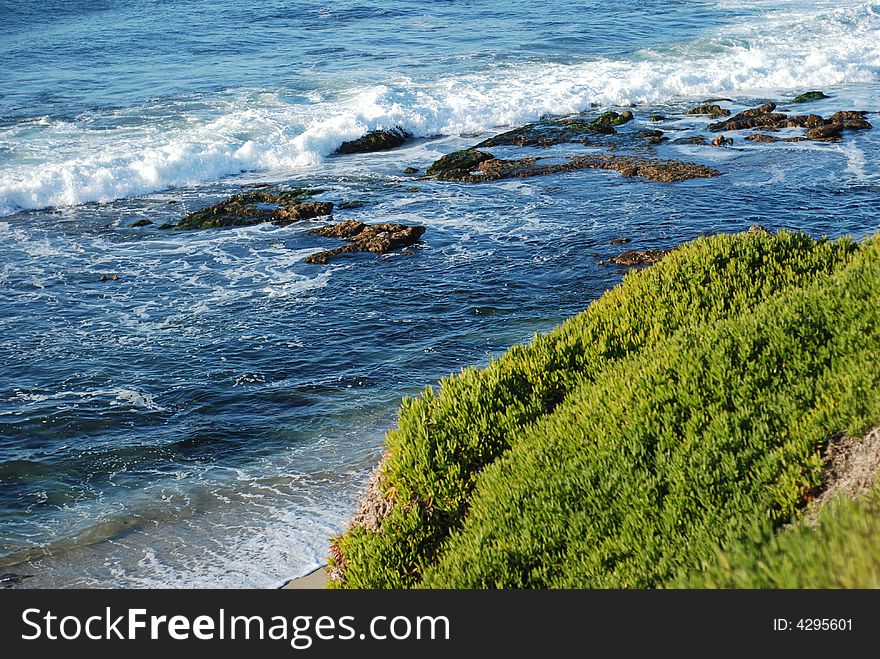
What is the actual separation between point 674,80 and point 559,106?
7648 millimetres

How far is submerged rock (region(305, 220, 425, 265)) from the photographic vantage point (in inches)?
800

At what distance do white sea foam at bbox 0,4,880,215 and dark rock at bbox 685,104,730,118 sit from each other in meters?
4.01

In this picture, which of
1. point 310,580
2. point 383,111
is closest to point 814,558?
point 310,580

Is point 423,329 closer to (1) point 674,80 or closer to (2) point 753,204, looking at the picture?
(2) point 753,204

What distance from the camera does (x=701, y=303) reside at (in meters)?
8.58

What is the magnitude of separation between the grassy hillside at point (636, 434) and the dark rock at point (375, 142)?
24.4 m

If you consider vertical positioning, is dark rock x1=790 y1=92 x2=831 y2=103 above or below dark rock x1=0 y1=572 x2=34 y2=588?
above

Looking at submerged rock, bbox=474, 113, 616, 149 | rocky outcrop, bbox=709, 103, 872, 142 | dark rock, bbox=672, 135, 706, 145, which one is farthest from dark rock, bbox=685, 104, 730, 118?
submerged rock, bbox=474, 113, 616, 149

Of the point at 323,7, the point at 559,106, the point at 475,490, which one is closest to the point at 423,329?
the point at 475,490

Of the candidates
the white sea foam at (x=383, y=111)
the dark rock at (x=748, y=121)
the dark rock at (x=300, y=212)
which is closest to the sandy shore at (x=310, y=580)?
the dark rock at (x=300, y=212)

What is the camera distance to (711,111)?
111 ft

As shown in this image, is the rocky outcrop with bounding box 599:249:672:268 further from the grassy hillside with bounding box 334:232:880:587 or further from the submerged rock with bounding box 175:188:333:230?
the grassy hillside with bounding box 334:232:880:587

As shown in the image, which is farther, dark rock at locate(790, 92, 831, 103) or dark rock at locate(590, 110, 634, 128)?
dark rock at locate(790, 92, 831, 103)

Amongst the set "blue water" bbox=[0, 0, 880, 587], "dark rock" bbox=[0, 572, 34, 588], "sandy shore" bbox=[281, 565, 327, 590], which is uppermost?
"blue water" bbox=[0, 0, 880, 587]
